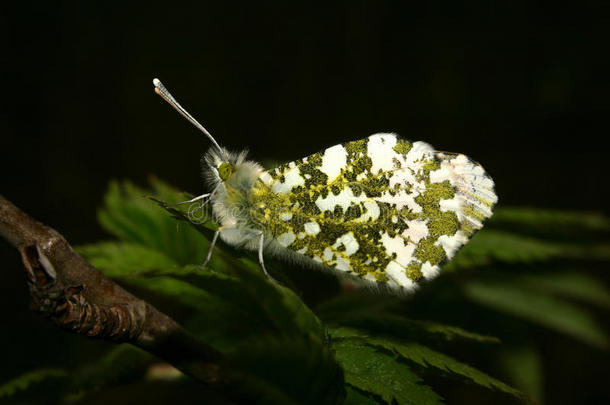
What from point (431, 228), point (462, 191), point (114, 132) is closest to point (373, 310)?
point (431, 228)

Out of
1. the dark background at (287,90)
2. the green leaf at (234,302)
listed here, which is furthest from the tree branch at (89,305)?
the dark background at (287,90)

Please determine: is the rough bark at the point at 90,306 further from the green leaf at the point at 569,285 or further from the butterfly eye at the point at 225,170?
the green leaf at the point at 569,285

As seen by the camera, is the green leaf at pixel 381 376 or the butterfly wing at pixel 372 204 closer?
the green leaf at pixel 381 376

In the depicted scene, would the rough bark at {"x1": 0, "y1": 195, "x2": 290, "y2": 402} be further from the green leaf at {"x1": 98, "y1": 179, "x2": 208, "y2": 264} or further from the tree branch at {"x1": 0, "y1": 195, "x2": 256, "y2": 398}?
the green leaf at {"x1": 98, "y1": 179, "x2": 208, "y2": 264}

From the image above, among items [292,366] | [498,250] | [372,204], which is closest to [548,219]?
[498,250]

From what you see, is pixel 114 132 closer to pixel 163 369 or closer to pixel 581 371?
pixel 163 369

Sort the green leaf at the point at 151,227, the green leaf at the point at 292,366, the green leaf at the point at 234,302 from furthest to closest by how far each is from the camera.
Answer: the green leaf at the point at 151,227, the green leaf at the point at 234,302, the green leaf at the point at 292,366

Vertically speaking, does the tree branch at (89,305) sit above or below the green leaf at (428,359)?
below

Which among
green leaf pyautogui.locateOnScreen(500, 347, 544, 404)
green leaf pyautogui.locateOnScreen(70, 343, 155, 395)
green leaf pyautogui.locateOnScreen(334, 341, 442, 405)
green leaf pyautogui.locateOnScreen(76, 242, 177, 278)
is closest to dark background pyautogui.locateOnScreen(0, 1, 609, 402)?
green leaf pyautogui.locateOnScreen(500, 347, 544, 404)
